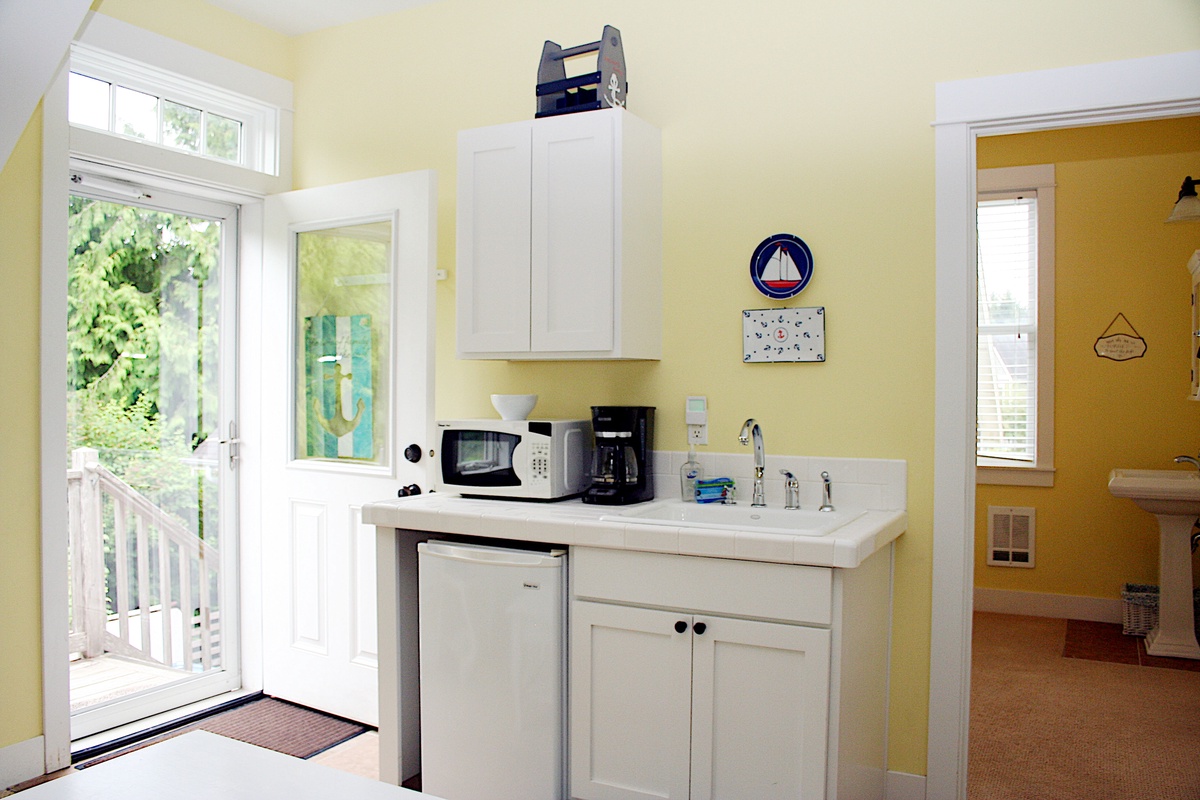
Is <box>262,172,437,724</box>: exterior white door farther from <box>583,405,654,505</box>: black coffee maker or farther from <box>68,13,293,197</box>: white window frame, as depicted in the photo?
<box>583,405,654,505</box>: black coffee maker

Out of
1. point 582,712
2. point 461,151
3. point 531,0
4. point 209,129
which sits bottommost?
point 582,712

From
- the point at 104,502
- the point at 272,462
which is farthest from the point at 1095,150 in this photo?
the point at 104,502

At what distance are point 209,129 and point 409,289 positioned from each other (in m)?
1.11

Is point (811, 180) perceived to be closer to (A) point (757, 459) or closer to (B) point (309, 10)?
(A) point (757, 459)

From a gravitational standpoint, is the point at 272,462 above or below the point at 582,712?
above

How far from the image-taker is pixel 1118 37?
2352 millimetres

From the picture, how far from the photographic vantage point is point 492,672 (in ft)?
8.18

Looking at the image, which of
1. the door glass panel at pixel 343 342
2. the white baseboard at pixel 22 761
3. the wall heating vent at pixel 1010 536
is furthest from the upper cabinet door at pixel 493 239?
the wall heating vent at pixel 1010 536

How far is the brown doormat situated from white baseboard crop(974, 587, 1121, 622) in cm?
354

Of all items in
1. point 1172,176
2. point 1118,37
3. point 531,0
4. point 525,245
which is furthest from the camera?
point 1172,176

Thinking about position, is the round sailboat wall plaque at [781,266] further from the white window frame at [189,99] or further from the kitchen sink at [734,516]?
the white window frame at [189,99]

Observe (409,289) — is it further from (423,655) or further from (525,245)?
(423,655)

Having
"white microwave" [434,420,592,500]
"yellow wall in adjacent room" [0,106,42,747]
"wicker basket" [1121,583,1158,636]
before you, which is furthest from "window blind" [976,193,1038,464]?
"yellow wall in adjacent room" [0,106,42,747]

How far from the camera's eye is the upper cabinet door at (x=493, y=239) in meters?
2.84
